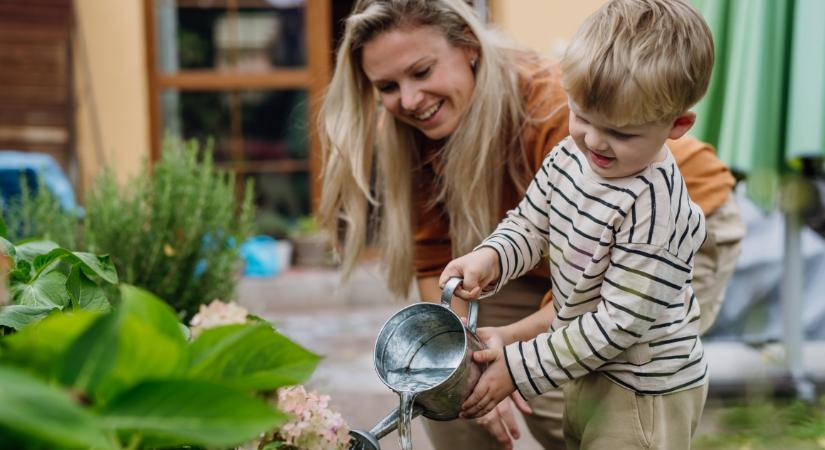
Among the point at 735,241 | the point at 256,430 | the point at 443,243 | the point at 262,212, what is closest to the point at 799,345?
the point at 735,241

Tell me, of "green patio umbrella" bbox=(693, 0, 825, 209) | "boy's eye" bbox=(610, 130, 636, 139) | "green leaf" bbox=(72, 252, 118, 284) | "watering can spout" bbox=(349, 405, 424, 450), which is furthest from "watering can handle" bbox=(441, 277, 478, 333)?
"green patio umbrella" bbox=(693, 0, 825, 209)

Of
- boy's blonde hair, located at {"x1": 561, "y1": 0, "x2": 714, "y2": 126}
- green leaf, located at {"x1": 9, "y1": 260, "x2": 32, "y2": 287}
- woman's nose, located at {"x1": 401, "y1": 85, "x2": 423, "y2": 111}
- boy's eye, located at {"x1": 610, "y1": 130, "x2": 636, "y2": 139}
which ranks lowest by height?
green leaf, located at {"x1": 9, "y1": 260, "x2": 32, "y2": 287}

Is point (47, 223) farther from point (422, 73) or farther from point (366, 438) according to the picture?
point (366, 438)

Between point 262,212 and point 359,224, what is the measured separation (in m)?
4.27

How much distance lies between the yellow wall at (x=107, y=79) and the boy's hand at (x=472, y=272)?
4773 millimetres

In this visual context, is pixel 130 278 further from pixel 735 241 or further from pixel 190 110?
pixel 190 110

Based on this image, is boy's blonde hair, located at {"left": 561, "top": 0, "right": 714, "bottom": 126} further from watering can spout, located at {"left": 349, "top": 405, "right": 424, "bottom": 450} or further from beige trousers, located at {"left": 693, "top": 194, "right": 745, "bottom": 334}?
beige trousers, located at {"left": 693, "top": 194, "right": 745, "bottom": 334}

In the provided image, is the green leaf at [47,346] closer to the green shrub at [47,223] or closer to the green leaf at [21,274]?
the green leaf at [21,274]

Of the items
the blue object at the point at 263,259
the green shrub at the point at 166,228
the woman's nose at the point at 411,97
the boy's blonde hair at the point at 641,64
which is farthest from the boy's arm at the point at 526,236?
the blue object at the point at 263,259

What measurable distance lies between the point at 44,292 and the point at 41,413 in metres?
0.64

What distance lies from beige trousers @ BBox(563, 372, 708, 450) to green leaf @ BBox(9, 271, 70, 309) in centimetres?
82

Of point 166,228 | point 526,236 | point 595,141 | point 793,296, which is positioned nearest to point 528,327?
point 526,236

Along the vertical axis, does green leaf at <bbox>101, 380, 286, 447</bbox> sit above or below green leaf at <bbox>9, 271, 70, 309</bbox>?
above

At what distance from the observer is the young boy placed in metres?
1.24
